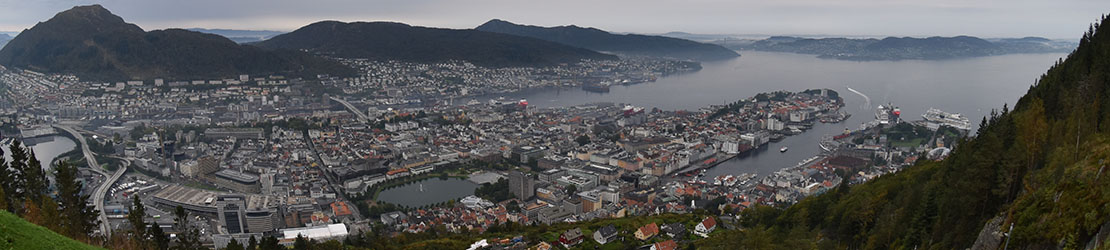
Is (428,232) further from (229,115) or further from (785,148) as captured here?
(229,115)

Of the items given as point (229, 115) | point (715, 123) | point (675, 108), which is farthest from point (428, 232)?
point (675, 108)

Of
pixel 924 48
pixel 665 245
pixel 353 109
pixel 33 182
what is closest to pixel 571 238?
pixel 665 245

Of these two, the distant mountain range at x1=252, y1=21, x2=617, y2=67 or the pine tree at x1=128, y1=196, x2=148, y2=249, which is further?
the distant mountain range at x1=252, y1=21, x2=617, y2=67

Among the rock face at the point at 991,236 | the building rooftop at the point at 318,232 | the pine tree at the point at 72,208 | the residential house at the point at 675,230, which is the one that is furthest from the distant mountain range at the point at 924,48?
the pine tree at the point at 72,208

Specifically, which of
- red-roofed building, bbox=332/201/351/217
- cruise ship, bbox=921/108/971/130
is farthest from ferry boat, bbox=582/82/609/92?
red-roofed building, bbox=332/201/351/217

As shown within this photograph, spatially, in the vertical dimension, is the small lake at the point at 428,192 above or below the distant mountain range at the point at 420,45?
below

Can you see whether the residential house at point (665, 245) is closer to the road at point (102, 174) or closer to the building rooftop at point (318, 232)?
the building rooftop at point (318, 232)

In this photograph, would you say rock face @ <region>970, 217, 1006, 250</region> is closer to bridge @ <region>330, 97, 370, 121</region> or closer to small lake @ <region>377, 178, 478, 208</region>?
small lake @ <region>377, 178, 478, 208</region>
